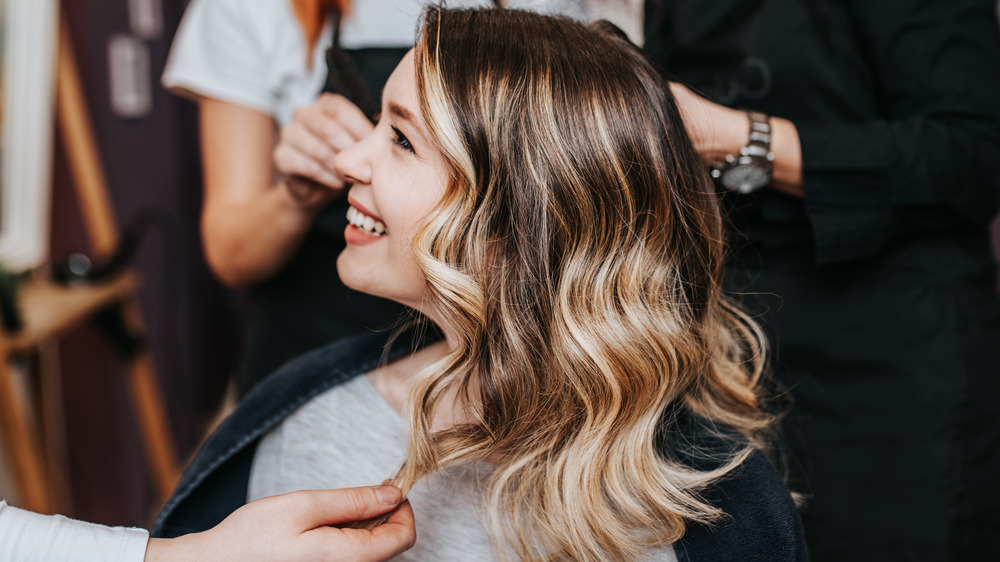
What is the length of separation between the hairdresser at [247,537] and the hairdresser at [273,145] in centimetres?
44

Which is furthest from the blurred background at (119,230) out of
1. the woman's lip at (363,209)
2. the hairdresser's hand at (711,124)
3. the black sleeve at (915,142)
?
the black sleeve at (915,142)

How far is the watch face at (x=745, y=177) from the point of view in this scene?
2.53 ft

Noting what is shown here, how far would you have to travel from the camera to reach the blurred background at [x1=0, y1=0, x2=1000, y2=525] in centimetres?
136

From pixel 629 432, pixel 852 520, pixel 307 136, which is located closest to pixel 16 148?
pixel 307 136

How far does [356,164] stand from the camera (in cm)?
70

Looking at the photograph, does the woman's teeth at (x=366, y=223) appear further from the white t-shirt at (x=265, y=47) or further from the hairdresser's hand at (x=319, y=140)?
the white t-shirt at (x=265, y=47)

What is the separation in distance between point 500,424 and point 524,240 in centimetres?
18

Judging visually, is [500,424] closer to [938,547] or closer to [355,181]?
[355,181]

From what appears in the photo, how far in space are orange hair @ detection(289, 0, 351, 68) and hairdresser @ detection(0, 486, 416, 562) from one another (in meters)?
0.65

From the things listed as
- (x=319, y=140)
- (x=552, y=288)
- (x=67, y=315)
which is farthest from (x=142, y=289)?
(x=552, y=288)

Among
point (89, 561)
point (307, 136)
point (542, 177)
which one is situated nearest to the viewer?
point (89, 561)

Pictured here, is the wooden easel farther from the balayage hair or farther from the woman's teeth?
the balayage hair

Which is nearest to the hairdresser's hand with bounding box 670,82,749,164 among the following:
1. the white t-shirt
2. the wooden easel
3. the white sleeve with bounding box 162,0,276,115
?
the white t-shirt

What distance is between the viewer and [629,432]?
2.32ft
